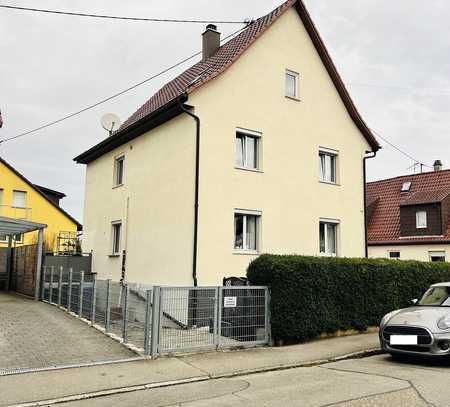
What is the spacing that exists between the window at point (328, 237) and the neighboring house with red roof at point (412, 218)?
1205 cm

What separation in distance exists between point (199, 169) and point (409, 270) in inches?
244

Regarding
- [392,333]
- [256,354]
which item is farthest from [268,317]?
[392,333]

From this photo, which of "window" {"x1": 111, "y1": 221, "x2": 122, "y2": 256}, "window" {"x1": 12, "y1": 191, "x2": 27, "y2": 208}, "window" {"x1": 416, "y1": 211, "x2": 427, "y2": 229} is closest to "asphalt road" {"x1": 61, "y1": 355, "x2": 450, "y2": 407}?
"window" {"x1": 111, "y1": 221, "x2": 122, "y2": 256}

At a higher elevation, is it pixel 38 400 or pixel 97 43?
pixel 97 43

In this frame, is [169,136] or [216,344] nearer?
[216,344]

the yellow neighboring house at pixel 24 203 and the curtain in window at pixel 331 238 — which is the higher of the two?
the yellow neighboring house at pixel 24 203

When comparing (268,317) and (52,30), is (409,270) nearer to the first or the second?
(268,317)

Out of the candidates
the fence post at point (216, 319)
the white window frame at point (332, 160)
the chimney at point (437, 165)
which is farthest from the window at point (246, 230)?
the chimney at point (437, 165)

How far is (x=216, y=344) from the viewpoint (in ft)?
30.6

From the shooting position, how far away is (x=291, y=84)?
16.0 meters

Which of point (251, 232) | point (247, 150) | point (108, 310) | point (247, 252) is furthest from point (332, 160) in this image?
point (108, 310)

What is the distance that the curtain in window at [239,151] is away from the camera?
563 inches

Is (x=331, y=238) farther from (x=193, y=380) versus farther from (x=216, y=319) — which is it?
(x=193, y=380)

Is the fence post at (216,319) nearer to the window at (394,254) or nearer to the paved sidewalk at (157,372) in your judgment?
the paved sidewalk at (157,372)
